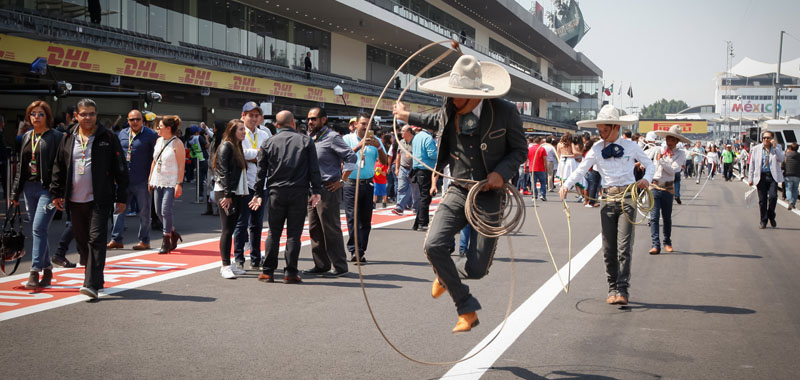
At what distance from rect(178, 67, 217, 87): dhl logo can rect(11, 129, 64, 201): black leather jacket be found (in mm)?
17217

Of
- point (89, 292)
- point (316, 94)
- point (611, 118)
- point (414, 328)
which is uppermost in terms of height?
point (316, 94)

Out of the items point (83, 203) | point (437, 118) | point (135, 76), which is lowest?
point (83, 203)

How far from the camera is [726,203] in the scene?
2169cm

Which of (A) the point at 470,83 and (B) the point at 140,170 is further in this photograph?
(B) the point at 140,170

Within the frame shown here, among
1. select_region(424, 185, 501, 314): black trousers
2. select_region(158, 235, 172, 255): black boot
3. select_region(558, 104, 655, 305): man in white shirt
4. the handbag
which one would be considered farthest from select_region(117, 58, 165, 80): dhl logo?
select_region(424, 185, 501, 314): black trousers

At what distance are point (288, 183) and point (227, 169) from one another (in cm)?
91

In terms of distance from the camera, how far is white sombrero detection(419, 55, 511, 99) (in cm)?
481

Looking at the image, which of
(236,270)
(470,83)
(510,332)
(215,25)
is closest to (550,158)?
(215,25)

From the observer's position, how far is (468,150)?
5062 mm

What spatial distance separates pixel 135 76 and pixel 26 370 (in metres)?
18.7

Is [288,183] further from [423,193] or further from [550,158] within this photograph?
[550,158]

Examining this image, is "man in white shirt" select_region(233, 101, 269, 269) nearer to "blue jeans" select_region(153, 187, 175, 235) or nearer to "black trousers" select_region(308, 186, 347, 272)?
"black trousers" select_region(308, 186, 347, 272)

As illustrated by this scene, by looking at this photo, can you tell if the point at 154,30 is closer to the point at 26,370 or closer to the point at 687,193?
the point at 687,193

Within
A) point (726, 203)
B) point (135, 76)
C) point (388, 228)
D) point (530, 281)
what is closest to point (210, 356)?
point (530, 281)
